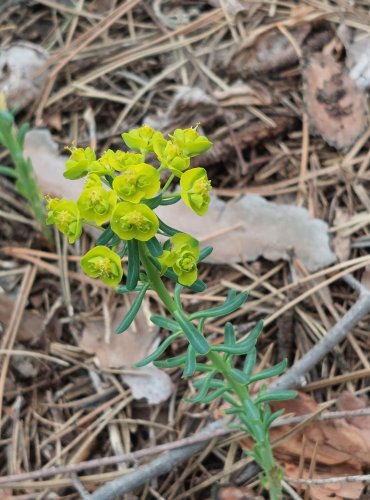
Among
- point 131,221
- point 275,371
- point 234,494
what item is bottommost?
point 234,494

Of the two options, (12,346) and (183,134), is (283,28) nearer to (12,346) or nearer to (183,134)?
(183,134)

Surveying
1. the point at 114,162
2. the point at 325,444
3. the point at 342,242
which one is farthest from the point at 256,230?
the point at 114,162

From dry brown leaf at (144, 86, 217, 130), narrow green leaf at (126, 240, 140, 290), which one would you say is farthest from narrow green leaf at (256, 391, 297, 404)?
dry brown leaf at (144, 86, 217, 130)

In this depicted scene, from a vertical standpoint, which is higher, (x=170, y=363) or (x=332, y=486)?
(x=170, y=363)

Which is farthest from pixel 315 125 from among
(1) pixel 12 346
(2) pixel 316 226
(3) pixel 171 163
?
(1) pixel 12 346

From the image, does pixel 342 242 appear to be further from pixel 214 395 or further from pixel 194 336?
pixel 194 336

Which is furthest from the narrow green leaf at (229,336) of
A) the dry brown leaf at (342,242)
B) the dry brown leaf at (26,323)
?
the dry brown leaf at (26,323)

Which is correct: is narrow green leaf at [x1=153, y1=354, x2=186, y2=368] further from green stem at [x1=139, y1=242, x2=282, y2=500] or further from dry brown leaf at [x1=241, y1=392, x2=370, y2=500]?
dry brown leaf at [x1=241, y1=392, x2=370, y2=500]
